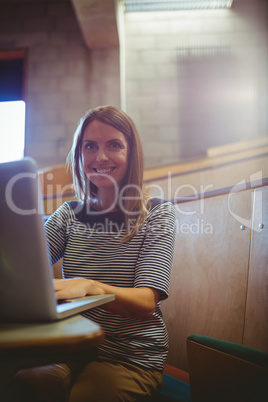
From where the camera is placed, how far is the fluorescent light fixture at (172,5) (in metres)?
3.65

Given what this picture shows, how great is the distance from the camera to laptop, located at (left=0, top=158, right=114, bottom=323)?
0.48m

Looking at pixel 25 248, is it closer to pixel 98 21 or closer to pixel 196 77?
pixel 98 21

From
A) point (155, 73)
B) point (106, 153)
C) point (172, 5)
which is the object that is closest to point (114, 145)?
point (106, 153)

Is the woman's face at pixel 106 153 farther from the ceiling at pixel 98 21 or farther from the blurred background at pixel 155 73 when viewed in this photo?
the blurred background at pixel 155 73

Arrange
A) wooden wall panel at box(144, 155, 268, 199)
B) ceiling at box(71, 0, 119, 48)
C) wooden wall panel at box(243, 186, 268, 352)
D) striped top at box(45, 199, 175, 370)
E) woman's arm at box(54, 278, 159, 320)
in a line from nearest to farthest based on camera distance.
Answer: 1. woman's arm at box(54, 278, 159, 320)
2. striped top at box(45, 199, 175, 370)
3. wooden wall panel at box(243, 186, 268, 352)
4. wooden wall panel at box(144, 155, 268, 199)
5. ceiling at box(71, 0, 119, 48)

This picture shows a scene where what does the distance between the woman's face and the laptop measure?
61cm

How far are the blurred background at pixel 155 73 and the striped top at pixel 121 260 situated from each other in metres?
2.61

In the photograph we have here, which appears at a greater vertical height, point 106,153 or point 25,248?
point 106,153

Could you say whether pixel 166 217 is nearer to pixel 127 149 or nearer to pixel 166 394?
pixel 127 149

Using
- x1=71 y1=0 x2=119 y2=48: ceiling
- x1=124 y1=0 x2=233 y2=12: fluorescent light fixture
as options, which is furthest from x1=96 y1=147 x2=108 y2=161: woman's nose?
x1=124 y1=0 x2=233 y2=12: fluorescent light fixture

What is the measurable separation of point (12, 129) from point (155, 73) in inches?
69.3

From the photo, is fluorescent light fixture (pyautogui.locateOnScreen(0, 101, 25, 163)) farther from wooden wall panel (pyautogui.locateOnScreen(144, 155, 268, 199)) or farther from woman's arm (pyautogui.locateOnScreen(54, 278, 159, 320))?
woman's arm (pyautogui.locateOnScreen(54, 278, 159, 320))

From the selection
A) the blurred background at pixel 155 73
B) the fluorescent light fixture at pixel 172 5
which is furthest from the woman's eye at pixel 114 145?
the fluorescent light fixture at pixel 172 5

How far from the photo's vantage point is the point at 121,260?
935 mm
